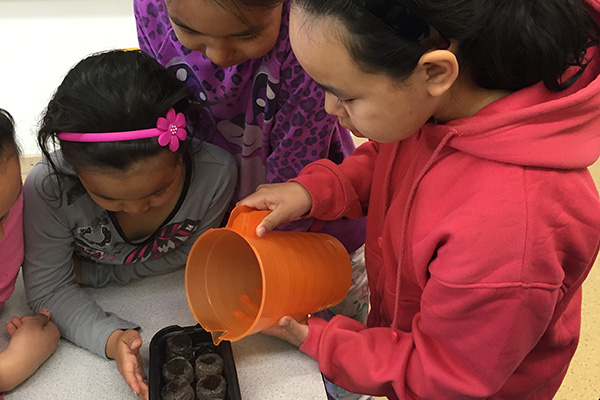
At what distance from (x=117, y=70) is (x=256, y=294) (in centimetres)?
38

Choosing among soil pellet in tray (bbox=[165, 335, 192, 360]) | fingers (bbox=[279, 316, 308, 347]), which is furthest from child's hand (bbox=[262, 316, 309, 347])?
soil pellet in tray (bbox=[165, 335, 192, 360])

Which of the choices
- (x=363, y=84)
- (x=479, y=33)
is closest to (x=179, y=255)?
(x=363, y=84)

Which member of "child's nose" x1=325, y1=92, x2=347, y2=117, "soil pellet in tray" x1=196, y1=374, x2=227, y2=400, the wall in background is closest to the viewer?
"child's nose" x1=325, y1=92, x2=347, y2=117

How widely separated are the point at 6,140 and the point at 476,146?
0.59m

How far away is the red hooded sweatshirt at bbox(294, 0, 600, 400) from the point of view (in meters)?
0.55

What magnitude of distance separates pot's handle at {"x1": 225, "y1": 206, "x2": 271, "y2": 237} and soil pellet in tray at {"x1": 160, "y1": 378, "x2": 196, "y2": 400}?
0.68 ft

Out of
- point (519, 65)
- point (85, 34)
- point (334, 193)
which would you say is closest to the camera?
point (519, 65)

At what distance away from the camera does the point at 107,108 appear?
762 millimetres

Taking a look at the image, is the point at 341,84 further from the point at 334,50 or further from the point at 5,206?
the point at 5,206

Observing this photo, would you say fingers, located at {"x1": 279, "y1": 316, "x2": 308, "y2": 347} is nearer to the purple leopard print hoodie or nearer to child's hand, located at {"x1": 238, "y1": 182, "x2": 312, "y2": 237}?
child's hand, located at {"x1": 238, "y1": 182, "x2": 312, "y2": 237}

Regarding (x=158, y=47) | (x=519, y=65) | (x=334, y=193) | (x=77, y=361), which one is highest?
(x=519, y=65)

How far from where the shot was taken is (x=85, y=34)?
2.21 m

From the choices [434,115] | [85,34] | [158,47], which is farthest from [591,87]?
[85,34]

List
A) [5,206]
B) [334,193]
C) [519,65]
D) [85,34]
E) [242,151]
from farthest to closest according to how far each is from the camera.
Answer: [85,34] → [242,151] → [334,193] → [5,206] → [519,65]
